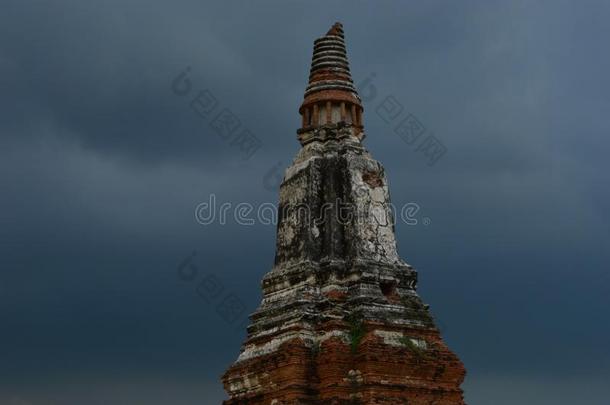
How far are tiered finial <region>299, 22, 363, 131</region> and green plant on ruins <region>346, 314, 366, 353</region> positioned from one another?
4.98m

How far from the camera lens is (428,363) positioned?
1688 centimetres

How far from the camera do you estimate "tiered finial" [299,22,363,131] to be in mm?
19953

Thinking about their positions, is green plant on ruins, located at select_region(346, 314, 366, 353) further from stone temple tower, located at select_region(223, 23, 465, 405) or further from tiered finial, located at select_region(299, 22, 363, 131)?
tiered finial, located at select_region(299, 22, 363, 131)

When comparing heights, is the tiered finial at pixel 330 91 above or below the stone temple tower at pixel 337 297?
above

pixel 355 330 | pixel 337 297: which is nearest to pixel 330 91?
pixel 337 297

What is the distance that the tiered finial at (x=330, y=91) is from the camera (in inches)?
786

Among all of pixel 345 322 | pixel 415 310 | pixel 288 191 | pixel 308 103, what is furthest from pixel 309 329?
pixel 308 103

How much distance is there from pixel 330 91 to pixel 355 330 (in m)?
5.95

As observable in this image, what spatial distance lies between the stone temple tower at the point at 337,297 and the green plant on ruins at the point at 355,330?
0.02 metres

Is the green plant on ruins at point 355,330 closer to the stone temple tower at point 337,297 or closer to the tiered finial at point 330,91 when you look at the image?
the stone temple tower at point 337,297

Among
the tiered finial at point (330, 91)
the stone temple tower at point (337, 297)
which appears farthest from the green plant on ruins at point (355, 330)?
the tiered finial at point (330, 91)

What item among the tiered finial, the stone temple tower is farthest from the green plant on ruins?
the tiered finial

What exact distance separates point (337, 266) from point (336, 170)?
2.39 m

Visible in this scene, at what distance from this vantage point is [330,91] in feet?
65.4
